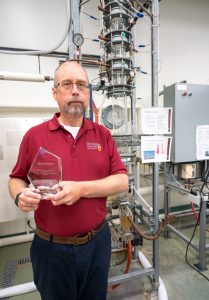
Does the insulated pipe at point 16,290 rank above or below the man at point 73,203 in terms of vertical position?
below

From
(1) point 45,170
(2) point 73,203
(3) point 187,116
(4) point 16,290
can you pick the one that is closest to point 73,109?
(1) point 45,170

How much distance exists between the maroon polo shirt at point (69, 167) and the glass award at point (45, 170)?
93 mm

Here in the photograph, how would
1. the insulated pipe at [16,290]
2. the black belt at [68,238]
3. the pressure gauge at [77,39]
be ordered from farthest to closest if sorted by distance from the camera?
the insulated pipe at [16,290], the pressure gauge at [77,39], the black belt at [68,238]

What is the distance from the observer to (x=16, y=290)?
1.70m

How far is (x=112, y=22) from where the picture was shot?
4.82 ft

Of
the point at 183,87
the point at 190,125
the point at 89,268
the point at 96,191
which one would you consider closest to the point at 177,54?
the point at 183,87

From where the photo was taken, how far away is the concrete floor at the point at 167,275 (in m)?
1.70


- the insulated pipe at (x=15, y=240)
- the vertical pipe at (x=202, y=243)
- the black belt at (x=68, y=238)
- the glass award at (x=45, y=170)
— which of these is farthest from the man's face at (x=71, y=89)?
the insulated pipe at (x=15, y=240)

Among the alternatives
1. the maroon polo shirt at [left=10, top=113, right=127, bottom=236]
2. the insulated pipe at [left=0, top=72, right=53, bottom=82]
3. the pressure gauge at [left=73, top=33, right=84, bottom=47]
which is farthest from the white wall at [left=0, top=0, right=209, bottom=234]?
the maroon polo shirt at [left=10, top=113, right=127, bottom=236]

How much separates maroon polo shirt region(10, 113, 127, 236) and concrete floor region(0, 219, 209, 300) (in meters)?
1.11

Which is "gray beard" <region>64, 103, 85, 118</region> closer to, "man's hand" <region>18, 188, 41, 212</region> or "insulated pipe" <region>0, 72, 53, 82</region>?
"man's hand" <region>18, 188, 41, 212</region>

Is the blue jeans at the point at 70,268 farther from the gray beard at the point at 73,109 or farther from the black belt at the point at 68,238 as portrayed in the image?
the gray beard at the point at 73,109

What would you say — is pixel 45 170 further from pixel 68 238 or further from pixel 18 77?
pixel 18 77

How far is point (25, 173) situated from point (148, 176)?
7.02ft
